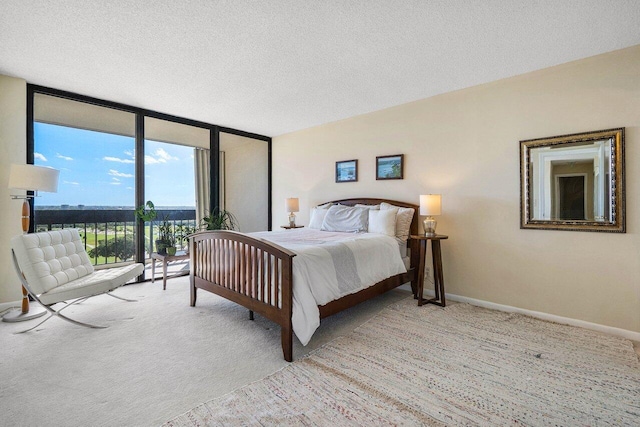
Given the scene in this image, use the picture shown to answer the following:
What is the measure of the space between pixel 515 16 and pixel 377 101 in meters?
1.83

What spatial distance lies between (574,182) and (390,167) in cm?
195

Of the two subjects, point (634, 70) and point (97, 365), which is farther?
point (634, 70)

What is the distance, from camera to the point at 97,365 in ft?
6.70

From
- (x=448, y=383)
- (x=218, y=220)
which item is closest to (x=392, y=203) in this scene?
(x=448, y=383)

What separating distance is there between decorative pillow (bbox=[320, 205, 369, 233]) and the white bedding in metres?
0.54

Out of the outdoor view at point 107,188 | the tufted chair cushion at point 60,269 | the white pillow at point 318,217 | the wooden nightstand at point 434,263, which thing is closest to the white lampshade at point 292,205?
the white pillow at point 318,217

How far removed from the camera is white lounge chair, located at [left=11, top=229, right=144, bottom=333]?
252cm

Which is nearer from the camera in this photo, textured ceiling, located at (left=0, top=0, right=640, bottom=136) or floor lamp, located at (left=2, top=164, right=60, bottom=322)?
textured ceiling, located at (left=0, top=0, right=640, bottom=136)

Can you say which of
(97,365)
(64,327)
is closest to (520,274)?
(97,365)

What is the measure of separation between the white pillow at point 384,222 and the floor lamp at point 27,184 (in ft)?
11.4

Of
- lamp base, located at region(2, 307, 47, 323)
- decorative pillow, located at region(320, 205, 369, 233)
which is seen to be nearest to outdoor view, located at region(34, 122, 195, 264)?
lamp base, located at region(2, 307, 47, 323)

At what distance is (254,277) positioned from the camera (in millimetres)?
2436

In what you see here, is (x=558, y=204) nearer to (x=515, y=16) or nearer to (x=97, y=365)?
(x=515, y=16)

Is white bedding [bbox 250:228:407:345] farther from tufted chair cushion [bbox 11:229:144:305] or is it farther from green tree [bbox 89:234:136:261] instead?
green tree [bbox 89:234:136:261]
